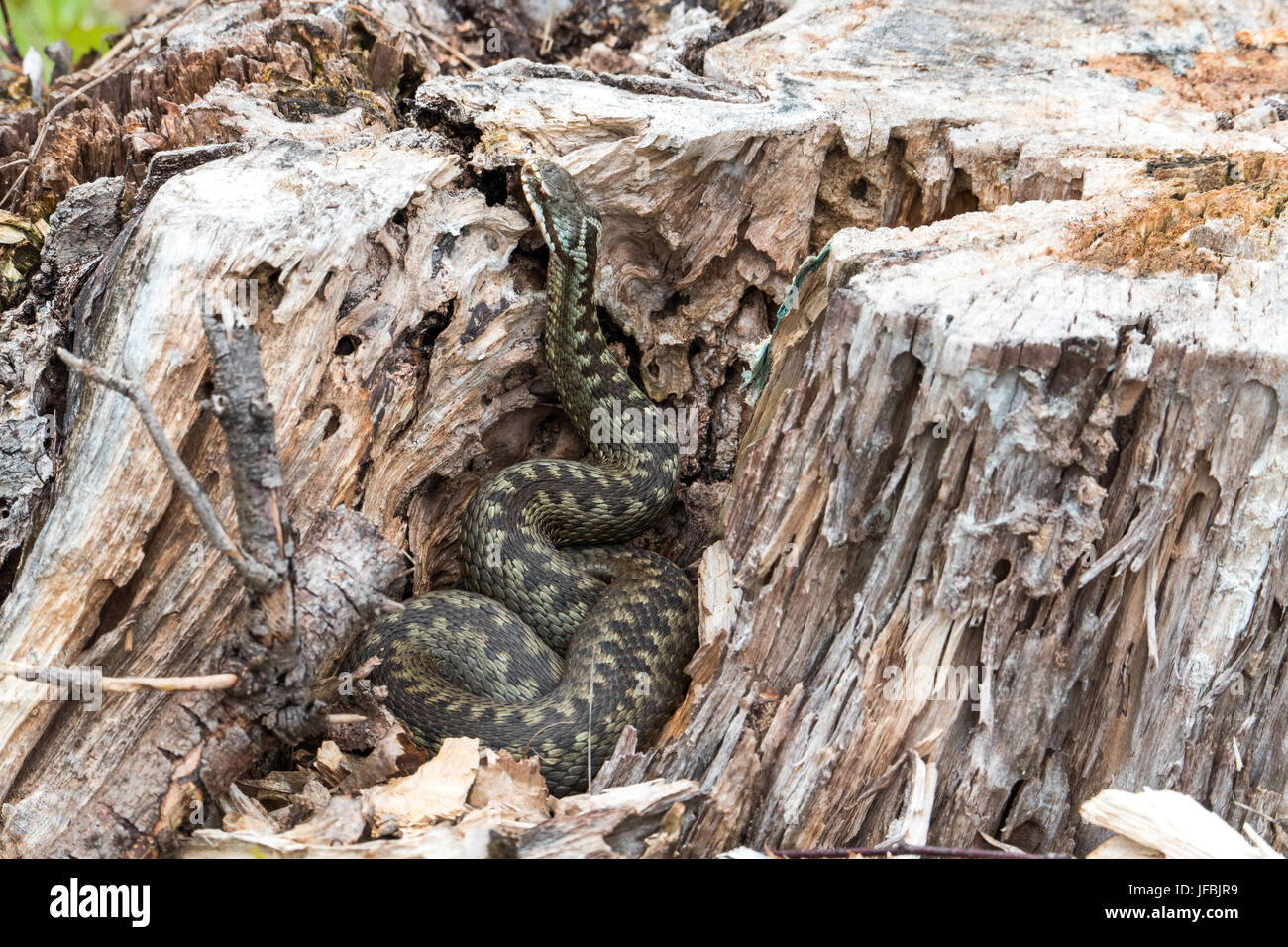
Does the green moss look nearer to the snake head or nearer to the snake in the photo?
the snake head

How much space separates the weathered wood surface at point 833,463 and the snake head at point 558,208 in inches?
4.6

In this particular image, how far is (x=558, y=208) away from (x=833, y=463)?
5.79 feet

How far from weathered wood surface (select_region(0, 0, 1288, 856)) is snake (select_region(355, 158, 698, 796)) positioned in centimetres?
25

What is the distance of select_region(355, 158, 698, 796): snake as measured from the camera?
12.6ft

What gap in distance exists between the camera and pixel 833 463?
10.2 ft

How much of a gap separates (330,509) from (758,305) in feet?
7.65

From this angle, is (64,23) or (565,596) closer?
(565,596)

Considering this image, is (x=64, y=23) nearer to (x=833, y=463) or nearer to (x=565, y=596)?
(x=565, y=596)

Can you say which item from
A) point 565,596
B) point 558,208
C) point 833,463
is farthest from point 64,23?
point 833,463

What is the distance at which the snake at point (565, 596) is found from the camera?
12.6ft

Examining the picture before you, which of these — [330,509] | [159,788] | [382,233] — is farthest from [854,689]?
[382,233]

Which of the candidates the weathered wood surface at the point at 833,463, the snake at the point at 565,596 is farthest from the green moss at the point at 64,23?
the snake at the point at 565,596

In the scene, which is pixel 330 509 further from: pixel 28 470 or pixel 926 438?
pixel 926 438

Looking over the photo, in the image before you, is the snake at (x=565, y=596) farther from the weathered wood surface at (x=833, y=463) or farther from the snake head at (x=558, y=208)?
the weathered wood surface at (x=833, y=463)
